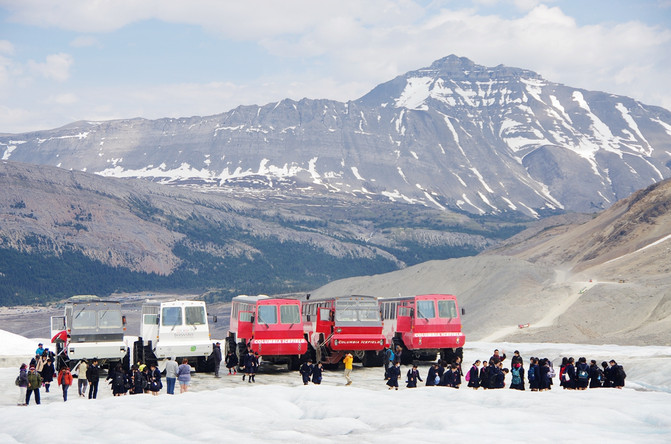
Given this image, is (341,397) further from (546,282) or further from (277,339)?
(546,282)

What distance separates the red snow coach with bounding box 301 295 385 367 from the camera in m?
46.6

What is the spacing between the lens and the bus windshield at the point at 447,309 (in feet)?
163

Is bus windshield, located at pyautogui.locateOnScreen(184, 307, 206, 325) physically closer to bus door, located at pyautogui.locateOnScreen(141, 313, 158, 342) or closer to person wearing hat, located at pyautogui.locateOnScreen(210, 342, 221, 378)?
person wearing hat, located at pyautogui.locateOnScreen(210, 342, 221, 378)

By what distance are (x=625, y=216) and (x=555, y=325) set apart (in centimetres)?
5963

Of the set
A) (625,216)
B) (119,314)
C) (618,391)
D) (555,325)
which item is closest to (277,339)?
(119,314)

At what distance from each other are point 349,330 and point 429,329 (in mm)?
5166

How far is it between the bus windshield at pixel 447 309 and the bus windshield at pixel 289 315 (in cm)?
873

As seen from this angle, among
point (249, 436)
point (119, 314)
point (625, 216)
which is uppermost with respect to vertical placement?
point (625, 216)

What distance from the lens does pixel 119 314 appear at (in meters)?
44.7

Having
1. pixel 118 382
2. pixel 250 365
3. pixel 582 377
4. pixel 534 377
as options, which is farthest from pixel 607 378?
pixel 118 382

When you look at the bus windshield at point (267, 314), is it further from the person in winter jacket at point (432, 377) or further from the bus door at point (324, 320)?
the person in winter jacket at point (432, 377)

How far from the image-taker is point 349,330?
153ft

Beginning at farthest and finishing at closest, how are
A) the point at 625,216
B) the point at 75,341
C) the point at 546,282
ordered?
the point at 625,216 → the point at 546,282 → the point at 75,341

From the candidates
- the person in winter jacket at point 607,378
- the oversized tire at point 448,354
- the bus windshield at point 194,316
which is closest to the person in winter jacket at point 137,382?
the bus windshield at point 194,316
